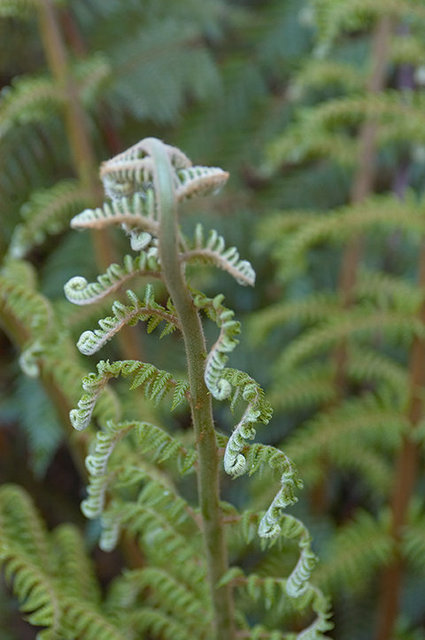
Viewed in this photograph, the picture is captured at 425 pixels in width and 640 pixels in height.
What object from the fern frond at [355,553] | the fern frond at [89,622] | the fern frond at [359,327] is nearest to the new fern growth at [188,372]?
the fern frond at [89,622]

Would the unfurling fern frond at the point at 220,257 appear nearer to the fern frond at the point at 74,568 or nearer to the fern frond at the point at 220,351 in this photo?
the fern frond at the point at 220,351

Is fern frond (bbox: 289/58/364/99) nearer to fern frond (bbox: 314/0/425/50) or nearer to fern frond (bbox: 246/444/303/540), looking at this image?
fern frond (bbox: 314/0/425/50)

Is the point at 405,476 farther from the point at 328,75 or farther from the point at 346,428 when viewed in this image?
the point at 328,75

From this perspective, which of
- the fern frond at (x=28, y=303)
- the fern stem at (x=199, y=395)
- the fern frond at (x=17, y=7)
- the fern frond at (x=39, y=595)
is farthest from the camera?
the fern frond at (x=17, y=7)

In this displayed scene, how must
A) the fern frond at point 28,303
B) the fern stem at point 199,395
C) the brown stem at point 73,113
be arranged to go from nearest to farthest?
the fern stem at point 199,395
the fern frond at point 28,303
the brown stem at point 73,113

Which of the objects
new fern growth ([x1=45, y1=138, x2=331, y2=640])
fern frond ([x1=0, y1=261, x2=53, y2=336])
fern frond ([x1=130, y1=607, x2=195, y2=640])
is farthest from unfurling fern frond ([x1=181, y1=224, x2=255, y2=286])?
fern frond ([x1=130, y1=607, x2=195, y2=640])

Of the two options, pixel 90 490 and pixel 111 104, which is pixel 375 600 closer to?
pixel 90 490
